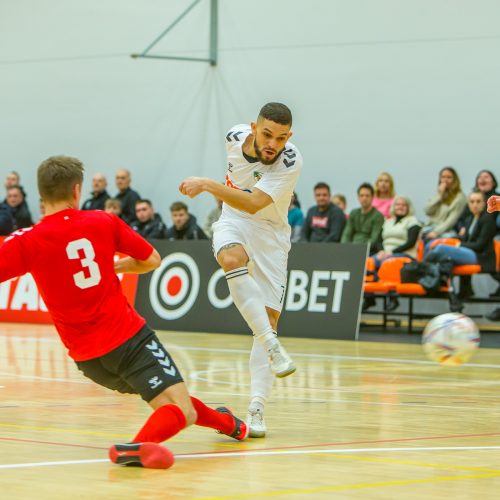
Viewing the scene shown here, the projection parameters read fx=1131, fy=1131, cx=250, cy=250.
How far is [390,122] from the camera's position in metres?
19.6

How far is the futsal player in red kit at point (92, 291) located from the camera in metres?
5.33

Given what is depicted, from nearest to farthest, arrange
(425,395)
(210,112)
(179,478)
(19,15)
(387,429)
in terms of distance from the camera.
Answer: (179,478)
(387,429)
(425,395)
(210,112)
(19,15)

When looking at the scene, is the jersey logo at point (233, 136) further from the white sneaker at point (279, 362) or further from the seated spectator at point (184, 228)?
the seated spectator at point (184, 228)

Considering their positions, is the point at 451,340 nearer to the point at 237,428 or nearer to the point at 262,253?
the point at 262,253

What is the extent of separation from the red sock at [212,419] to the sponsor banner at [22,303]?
11864 mm

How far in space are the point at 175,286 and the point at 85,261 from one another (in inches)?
438

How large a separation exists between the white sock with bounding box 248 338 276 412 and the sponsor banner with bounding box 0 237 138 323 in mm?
11128

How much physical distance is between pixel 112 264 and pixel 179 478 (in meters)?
1.13

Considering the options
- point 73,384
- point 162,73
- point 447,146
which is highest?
point 162,73

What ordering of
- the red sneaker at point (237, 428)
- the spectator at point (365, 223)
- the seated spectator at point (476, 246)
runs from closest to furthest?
the red sneaker at point (237, 428) → the seated spectator at point (476, 246) → the spectator at point (365, 223)

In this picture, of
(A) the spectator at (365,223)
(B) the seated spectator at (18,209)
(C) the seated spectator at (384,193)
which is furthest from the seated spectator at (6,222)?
(C) the seated spectator at (384,193)

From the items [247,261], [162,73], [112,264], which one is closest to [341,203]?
[162,73]

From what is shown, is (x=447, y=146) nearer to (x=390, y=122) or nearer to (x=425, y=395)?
(x=390, y=122)

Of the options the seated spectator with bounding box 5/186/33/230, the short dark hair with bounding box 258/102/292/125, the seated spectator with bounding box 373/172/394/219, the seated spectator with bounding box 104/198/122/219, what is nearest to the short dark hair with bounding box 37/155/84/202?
the short dark hair with bounding box 258/102/292/125
